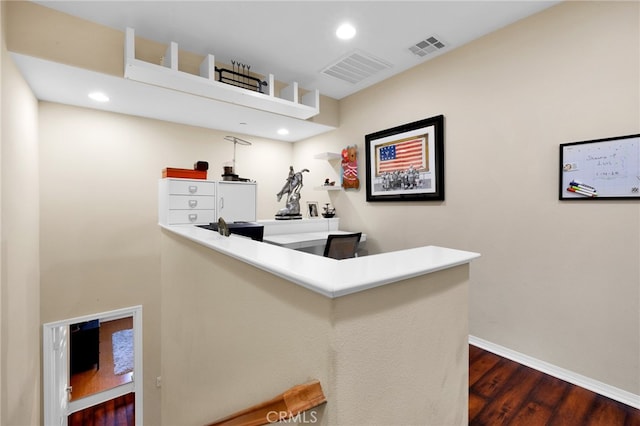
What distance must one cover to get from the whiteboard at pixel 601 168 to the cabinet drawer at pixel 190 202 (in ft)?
9.30

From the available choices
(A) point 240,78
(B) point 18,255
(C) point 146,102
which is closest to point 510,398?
(A) point 240,78

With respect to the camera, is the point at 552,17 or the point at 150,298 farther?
the point at 150,298

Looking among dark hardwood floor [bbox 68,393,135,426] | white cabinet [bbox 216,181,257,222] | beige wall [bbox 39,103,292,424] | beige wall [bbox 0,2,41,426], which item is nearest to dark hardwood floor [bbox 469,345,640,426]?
white cabinet [bbox 216,181,257,222]

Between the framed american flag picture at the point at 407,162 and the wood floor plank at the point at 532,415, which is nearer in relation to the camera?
the wood floor plank at the point at 532,415

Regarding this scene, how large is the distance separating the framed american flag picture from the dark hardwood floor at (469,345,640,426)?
1.49 m

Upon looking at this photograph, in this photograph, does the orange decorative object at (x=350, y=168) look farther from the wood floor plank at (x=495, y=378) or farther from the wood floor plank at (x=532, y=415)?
the wood floor plank at (x=532, y=415)

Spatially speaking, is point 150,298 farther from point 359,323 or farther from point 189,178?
point 359,323

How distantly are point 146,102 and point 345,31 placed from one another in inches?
84.3

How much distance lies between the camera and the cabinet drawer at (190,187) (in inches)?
98.5

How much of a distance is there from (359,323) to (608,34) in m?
2.47

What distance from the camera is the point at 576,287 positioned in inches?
76.5

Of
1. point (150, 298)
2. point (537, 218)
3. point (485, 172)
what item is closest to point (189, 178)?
point (150, 298)

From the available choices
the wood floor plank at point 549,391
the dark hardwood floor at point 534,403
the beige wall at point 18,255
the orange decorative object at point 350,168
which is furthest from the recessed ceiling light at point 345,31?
the wood floor plank at point 549,391

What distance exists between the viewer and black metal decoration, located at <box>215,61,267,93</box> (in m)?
2.83
